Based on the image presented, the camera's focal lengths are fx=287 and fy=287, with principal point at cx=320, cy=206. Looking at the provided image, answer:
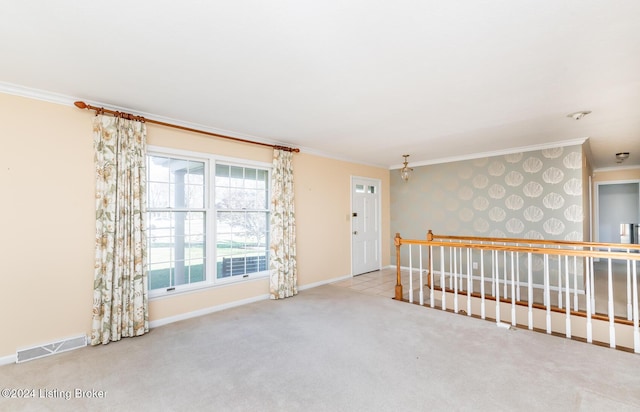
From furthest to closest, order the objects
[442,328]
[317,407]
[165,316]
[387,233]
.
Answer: [387,233] → [165,316] → [442,328] → [317,407]

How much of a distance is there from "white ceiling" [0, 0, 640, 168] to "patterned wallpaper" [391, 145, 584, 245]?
1214mm

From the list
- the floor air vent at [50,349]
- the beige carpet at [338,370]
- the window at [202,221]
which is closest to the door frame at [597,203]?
the beige carpet at [338,370]

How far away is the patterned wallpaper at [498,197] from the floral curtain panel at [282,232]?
10.7 ft

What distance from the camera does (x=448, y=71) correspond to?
7.91 feet

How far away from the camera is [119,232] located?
3.09 meters

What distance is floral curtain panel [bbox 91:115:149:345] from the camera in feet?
9.82

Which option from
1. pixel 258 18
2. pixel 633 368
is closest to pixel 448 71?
pixel 258 18

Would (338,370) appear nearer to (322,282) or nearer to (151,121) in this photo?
(322,282)

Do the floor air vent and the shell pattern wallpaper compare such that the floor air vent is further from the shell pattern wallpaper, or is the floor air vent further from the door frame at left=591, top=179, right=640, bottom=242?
the door frame at left=591, top=179, right=640, bottom=242

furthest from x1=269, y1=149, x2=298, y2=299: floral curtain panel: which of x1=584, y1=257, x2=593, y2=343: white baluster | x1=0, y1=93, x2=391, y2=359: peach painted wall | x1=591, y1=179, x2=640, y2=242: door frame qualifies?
x1=591, y1=179, x2=640, y2=242: door frame

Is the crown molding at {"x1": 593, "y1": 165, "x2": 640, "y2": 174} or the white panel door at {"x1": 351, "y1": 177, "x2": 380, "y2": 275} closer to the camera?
the white panel door at {"x1": 351, "y1": 177, "x2": 380, "y2": 275}

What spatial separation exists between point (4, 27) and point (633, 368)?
5.26m

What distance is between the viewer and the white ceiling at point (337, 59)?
1707 millimetres

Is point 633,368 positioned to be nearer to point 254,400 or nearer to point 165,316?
point 254,400
